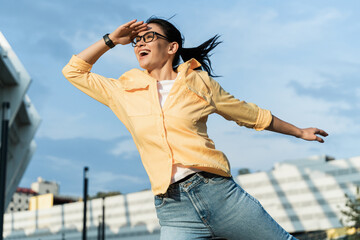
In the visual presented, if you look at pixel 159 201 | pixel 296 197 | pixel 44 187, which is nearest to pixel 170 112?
pixel 159 201

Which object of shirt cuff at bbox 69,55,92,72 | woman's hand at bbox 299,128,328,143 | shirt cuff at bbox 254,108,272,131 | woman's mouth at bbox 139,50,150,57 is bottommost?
woman's hand at bbox 299,128,328,143

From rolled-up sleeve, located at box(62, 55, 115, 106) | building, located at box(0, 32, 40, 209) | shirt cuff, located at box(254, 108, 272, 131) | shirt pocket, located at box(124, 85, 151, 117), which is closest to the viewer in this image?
shirt pocket, located at box(124, 85, 151, 117)

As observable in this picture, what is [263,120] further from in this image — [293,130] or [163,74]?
[163,74]

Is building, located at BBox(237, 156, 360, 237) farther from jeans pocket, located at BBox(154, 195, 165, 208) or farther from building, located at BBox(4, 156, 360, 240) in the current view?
jeans pocket, located at BBox(154, 195, 165, 208)

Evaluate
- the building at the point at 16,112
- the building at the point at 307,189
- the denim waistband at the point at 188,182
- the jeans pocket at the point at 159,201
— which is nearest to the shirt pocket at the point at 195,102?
the denim waistband at the point at 188,182

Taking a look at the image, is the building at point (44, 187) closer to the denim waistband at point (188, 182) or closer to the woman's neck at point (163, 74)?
the woman's neck at point (163, 74)

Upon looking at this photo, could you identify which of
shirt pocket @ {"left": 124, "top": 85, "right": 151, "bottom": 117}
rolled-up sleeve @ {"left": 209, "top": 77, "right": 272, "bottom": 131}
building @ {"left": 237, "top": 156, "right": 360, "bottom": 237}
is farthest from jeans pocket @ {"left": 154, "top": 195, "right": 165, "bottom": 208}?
building @ {"left": 237, "top": 156, "right": 360, "bottom": 237}

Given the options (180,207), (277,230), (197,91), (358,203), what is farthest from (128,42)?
(358,203)

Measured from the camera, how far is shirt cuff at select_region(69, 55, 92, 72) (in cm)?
293

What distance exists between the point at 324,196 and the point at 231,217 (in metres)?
67.7

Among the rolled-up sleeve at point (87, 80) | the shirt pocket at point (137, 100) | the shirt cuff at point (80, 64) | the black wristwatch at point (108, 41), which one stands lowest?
the shirt pocket at point (137, 100)

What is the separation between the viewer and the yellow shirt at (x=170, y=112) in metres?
2.55

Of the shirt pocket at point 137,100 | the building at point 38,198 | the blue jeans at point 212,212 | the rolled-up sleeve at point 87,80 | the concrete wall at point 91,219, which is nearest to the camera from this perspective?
the blue jeans at point 212,212

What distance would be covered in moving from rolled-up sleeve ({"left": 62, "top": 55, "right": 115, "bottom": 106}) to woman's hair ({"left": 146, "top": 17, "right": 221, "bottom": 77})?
0.44m
